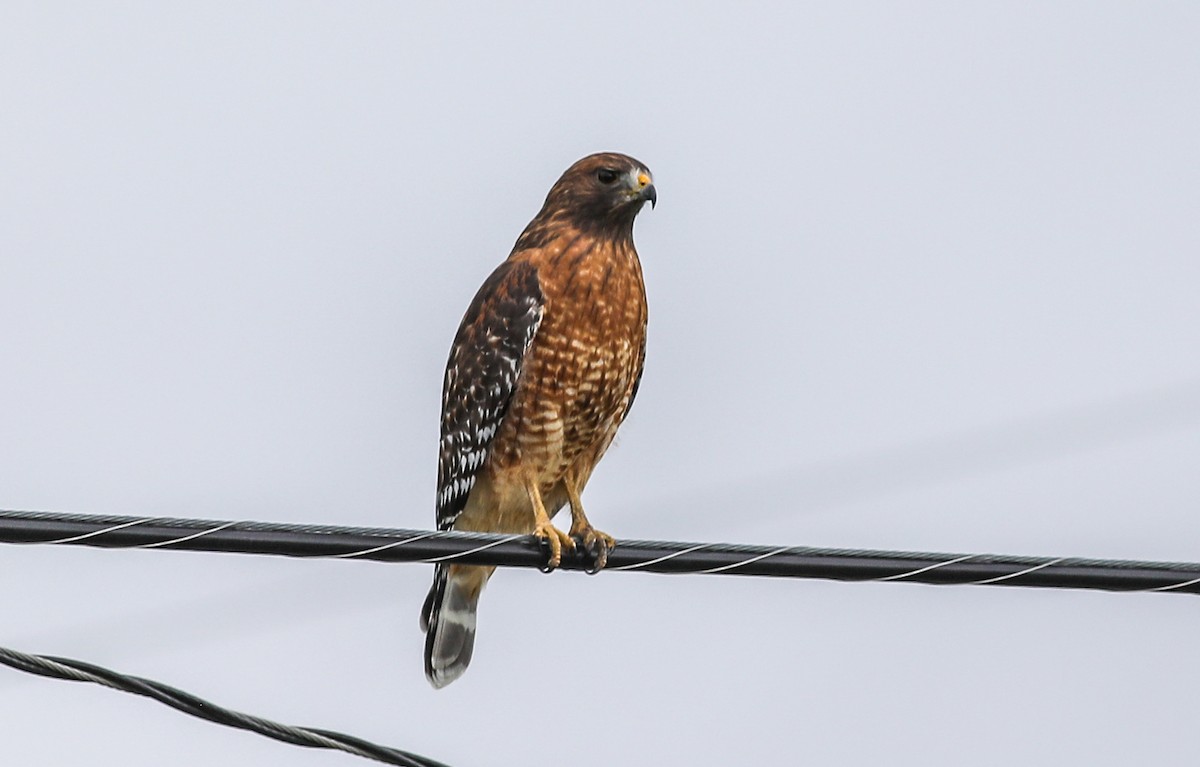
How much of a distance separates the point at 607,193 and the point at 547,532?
1523mm

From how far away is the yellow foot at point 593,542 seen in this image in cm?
579

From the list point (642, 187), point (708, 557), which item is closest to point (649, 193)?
point (642, 187)

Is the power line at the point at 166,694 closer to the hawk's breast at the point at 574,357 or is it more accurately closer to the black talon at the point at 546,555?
the black talon at the point at 546,555

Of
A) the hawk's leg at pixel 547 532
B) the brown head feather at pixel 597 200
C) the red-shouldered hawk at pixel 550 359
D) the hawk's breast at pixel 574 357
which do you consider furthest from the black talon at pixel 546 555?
the brown head feather at pixel 597 200

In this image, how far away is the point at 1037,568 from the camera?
4.50 metres

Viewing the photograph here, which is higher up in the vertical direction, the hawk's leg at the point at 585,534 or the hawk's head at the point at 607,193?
the hawk's head at the point at 607,193

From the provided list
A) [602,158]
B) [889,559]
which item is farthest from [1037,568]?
[602,158]

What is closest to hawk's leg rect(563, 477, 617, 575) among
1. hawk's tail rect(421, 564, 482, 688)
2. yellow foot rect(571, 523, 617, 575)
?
yellow foot rect(571, 523, 617, 575)

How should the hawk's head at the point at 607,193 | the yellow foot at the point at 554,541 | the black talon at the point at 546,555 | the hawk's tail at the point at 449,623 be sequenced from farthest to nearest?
the hawk's tail at the point at 449,623 < the hawk's head at the point at 607,193 < the yellow foot at the point at 554,541 < the black talon at the point at 546,555

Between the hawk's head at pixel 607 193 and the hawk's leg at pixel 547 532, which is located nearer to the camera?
the hawk's leg at pixel 547 532

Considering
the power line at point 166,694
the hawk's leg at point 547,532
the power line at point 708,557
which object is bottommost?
the power line at point 166,694

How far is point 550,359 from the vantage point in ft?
Answer: 22.1

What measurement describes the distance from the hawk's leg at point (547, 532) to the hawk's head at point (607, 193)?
104cm

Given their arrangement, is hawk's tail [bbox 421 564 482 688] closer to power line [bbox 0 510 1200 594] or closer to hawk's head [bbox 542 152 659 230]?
hawk's head [bbox 542 152 659 230]
